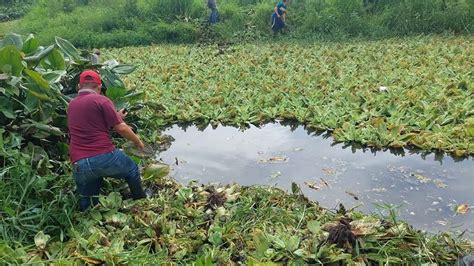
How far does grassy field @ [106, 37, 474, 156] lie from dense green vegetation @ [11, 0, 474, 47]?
152 centimetres

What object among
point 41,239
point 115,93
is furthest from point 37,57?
point 41,239

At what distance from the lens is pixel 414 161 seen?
4.59 meters

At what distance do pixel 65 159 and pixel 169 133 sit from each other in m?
1.77

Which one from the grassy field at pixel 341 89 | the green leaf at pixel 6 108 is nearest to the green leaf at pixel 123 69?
the grassy field at pixel 341 89

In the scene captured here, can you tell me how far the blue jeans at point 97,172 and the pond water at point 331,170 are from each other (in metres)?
0.99

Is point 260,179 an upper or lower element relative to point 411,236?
lower

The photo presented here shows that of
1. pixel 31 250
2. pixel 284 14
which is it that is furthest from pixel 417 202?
pixel 284 14

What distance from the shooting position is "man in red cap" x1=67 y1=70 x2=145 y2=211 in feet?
11.0

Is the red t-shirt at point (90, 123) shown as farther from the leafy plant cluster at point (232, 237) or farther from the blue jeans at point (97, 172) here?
the leafy plant cluster at point (232, 237)

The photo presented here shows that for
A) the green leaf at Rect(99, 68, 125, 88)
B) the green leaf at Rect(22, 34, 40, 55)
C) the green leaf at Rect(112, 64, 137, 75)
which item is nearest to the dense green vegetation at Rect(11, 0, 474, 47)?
the green leaf at Rect(112, 64, 137, 75)

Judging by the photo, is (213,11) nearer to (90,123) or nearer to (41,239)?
(90,123)

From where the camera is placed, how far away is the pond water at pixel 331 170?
3.86m

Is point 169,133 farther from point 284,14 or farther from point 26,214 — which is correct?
point 284,14

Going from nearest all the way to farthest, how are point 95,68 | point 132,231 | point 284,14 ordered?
point 132,231 < point 95,68 < point 284,14
